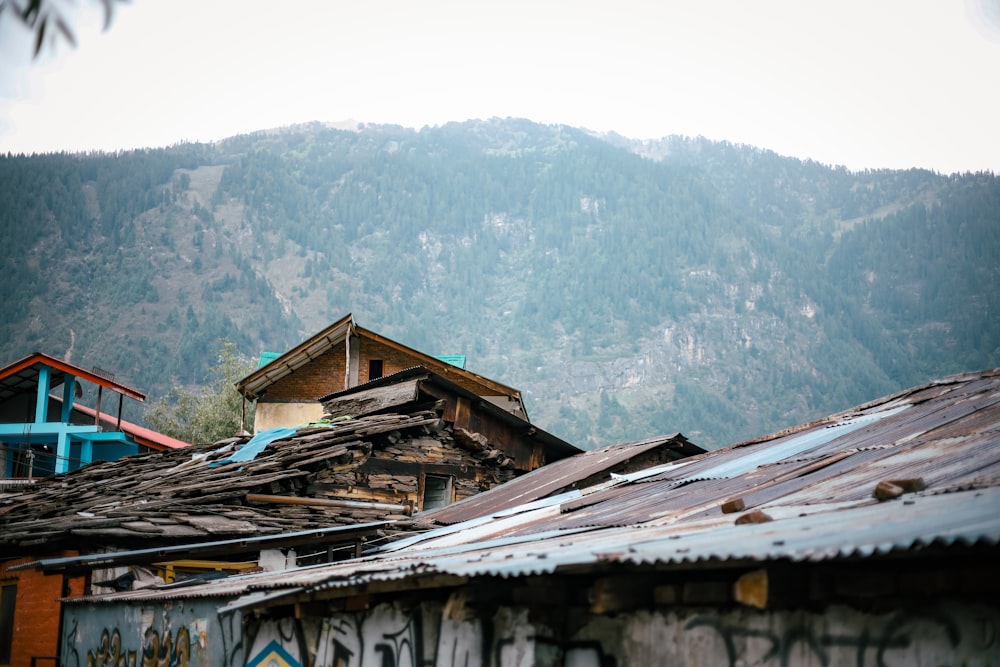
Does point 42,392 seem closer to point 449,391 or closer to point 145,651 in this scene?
point 449,391

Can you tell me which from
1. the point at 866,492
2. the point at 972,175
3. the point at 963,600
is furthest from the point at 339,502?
the point at 972,175

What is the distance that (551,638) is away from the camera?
24.1ft

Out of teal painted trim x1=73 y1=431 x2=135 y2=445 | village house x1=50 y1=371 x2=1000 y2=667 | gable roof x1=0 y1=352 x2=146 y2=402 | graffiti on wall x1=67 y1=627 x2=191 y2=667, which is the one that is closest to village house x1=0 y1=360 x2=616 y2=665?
graffiti on wall x1=67 y1=627 x2=191 y2=667

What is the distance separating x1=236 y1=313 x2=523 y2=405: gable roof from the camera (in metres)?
31.6

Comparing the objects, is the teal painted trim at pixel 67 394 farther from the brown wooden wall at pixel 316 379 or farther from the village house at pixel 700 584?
the village house at pixel 700 584

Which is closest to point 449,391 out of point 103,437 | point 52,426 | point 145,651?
point 145,651

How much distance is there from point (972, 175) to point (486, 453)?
143749 mm

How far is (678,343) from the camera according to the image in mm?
125938

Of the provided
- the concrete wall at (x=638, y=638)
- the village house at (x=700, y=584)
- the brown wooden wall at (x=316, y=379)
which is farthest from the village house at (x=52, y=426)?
the concrete wall at (x=638, y=638)

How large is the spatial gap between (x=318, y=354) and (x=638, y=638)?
2695 centimetres

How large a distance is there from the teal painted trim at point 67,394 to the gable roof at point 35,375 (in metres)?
0.20

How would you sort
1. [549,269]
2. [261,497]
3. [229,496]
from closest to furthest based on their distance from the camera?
[229,496] < [261,497] < [549,269]

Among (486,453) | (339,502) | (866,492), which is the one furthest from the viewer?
(486,453)

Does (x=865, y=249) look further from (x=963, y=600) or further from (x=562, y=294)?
(x=963, y=600)
